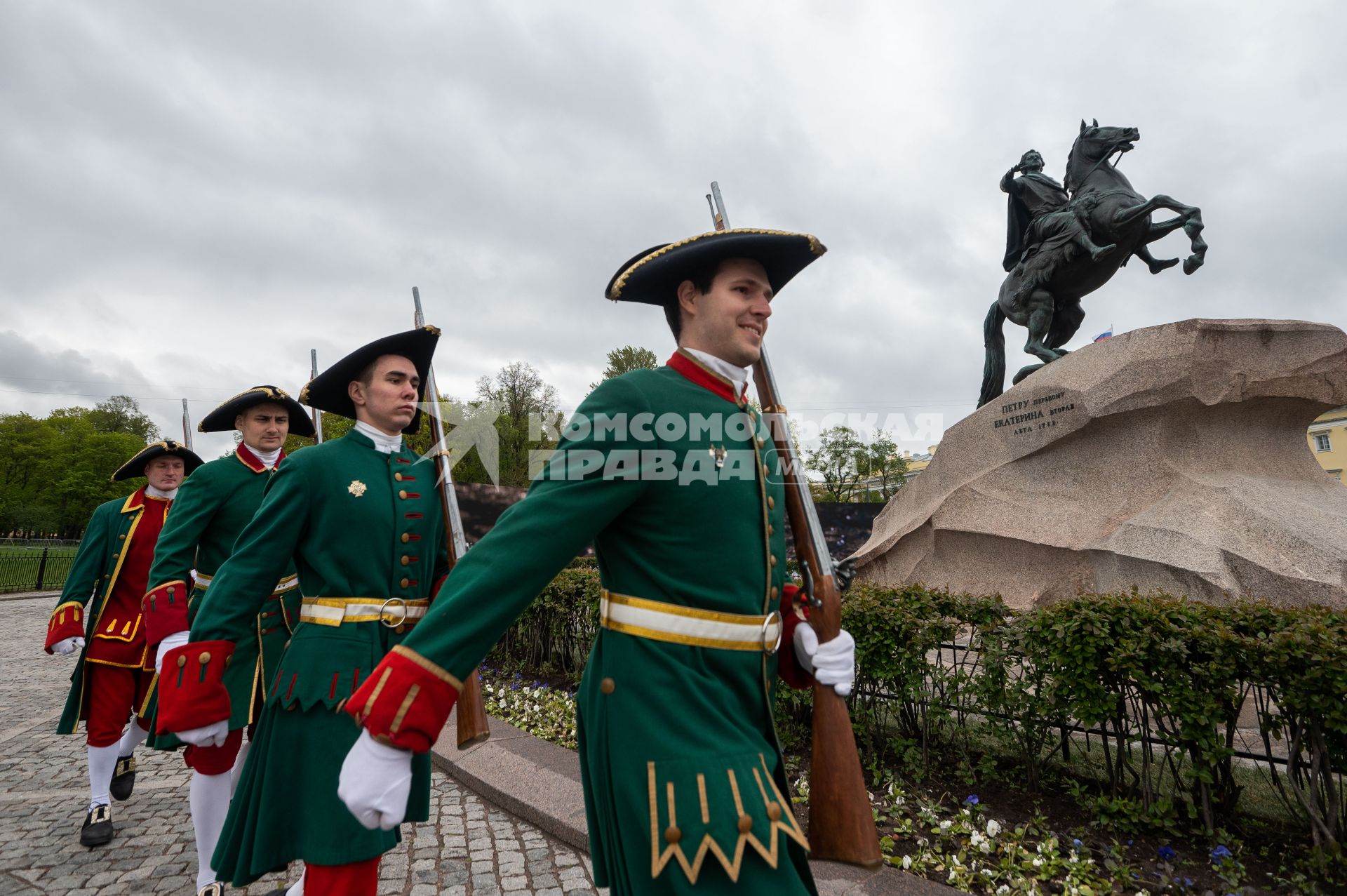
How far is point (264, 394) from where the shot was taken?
4297 millimetres

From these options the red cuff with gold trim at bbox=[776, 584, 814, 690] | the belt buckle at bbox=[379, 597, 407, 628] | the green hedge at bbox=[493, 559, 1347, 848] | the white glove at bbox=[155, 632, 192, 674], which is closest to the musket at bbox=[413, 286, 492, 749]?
the belt buckle at bbox=[379, 597, 407, 628]

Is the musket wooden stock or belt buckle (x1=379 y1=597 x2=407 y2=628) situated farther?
belt buckle (x1=379 y1=597 x2=407 y2=628)

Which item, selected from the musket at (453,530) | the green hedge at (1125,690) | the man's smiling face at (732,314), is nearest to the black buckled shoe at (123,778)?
the musket at (453,530)

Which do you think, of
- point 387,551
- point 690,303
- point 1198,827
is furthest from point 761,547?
A: point 1198,827

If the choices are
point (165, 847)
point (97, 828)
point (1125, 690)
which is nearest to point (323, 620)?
point (165, 847)

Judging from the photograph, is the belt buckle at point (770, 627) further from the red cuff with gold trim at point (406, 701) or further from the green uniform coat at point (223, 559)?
the green uniform coat at point (223, 559)

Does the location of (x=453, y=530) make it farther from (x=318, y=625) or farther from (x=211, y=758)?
(x=211, y=758)

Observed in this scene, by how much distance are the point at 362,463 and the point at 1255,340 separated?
8.53 metres

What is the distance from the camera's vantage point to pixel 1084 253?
9.57m

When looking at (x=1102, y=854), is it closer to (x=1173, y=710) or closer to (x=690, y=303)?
(x=1173, y=710)

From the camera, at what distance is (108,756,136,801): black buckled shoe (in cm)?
505

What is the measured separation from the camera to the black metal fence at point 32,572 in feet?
79.4

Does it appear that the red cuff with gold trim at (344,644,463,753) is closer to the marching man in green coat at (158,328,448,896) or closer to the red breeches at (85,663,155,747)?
the marching man in green coat at (158,328,448,896)

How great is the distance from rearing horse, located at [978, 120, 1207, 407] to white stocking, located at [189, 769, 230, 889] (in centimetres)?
971
